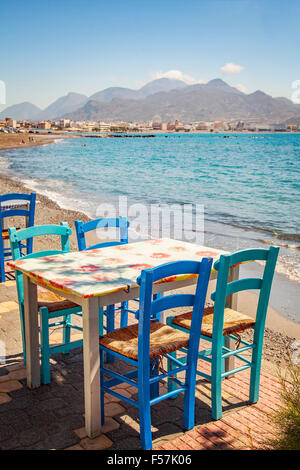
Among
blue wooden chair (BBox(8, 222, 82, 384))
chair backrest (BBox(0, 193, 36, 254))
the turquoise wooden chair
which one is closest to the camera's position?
the turquoise wooden chair

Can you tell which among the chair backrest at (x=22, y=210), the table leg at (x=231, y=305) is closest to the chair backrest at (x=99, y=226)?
the table leg at (x=231, y=305)

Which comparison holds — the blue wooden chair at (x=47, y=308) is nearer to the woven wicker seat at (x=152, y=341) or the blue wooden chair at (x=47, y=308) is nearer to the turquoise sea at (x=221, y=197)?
the woven wicker seat at (x=152, y=341)

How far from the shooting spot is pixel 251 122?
611ft

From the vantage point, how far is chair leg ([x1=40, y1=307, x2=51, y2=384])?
11.4 feet

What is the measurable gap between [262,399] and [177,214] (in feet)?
36.3

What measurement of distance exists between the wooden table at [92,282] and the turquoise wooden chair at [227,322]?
0.28 m

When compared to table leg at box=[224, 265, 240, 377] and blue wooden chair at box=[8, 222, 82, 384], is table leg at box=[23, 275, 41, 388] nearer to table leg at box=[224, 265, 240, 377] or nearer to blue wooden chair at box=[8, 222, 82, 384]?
blue wooden chair at box=[8, 222, 82, 384]

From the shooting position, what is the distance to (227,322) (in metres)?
3.43

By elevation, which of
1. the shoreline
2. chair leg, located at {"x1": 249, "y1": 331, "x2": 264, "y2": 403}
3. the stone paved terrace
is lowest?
the shoreline

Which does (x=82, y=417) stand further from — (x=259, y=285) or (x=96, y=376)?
(x=259, y=285)

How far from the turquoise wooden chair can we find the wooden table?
0.91 ft

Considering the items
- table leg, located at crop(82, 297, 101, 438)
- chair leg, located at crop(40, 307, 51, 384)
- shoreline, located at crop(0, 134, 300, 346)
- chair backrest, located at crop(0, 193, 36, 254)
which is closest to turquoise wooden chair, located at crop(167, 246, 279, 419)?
table leg, located at crop(82, 297, 101, 438)

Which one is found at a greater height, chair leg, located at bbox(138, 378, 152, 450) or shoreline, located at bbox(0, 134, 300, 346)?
chair leg, located at bbox(138, 378, 152, 450)
